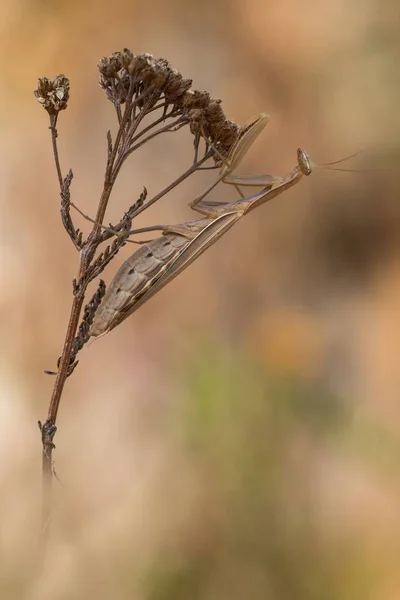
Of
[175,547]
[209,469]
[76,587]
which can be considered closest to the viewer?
[76,587]

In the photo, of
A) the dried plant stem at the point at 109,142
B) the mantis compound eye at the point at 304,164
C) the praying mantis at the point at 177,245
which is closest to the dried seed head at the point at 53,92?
the dried plant stem at the point at 109,142

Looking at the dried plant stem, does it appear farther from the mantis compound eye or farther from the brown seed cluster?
the mantis compound eye

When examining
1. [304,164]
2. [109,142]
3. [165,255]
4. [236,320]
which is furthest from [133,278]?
[236,320]

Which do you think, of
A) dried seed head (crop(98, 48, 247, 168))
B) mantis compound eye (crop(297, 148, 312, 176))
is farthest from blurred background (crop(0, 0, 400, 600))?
dried seed head (crop(98, 48, 247, 168))

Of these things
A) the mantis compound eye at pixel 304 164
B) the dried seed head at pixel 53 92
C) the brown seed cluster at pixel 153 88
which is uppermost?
the dried seed head at pixel 53 92

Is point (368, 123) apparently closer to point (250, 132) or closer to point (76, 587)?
point (250, 132)

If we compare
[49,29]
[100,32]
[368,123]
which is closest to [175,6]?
[100,32]

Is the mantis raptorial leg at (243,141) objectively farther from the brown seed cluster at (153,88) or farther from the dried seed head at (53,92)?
the dried seed head at (53,92)

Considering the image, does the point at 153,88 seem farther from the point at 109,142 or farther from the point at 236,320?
the point at 236,320

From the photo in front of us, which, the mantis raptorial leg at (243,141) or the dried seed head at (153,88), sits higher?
the dried seed head at (153,88)
